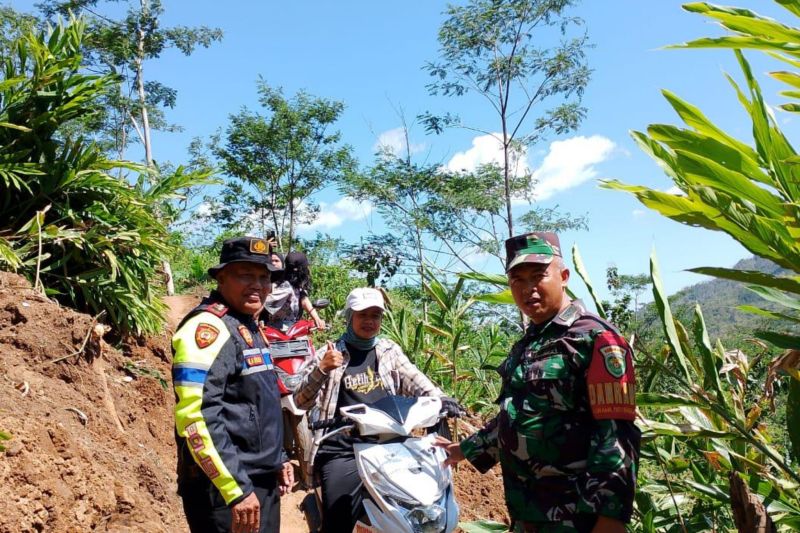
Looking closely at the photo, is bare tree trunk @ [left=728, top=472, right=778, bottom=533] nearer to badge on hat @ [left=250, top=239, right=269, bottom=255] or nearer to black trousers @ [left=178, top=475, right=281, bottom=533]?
black trousers @ [left=178, top=475, right=281, bottom=533]

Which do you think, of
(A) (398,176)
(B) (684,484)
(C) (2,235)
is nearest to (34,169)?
(C) (2,235)

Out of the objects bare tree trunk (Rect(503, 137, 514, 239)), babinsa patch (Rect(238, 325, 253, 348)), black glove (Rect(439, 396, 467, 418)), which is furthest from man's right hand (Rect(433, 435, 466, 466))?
bare tree trunk (Rect(503, 137, 514, 239))

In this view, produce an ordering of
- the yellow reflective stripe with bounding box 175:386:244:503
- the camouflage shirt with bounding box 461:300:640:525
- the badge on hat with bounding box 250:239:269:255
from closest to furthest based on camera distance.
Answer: the camouflage shirt with bounding box 461:300:640:525 → the yellow reflective stripe with bounding box 175:386:244:503 → the badge on hat with bounding box 250:239:269:255

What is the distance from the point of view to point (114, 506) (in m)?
3.70

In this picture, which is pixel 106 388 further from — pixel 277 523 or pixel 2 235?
pixel 277 523

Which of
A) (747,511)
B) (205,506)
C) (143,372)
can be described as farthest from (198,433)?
(143,372)

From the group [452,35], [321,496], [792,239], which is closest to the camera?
[792,239]

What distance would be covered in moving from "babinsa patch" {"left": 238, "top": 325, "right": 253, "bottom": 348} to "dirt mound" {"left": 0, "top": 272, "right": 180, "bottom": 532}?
1.44 metres

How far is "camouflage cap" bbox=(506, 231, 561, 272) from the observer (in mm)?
2180

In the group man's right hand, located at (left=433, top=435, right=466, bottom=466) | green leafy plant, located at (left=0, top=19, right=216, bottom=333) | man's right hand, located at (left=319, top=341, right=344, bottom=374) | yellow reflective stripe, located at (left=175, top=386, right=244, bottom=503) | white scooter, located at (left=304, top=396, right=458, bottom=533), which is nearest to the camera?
yellow reflective stripe, located at (left=175, top=386, right=244, bottom=503)

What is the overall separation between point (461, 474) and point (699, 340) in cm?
443

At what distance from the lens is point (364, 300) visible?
11.7 ft

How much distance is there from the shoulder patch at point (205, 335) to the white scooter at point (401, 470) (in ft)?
2.76

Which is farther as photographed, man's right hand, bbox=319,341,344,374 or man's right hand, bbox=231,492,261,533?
man's right hand, bbox=319,341,344,374
